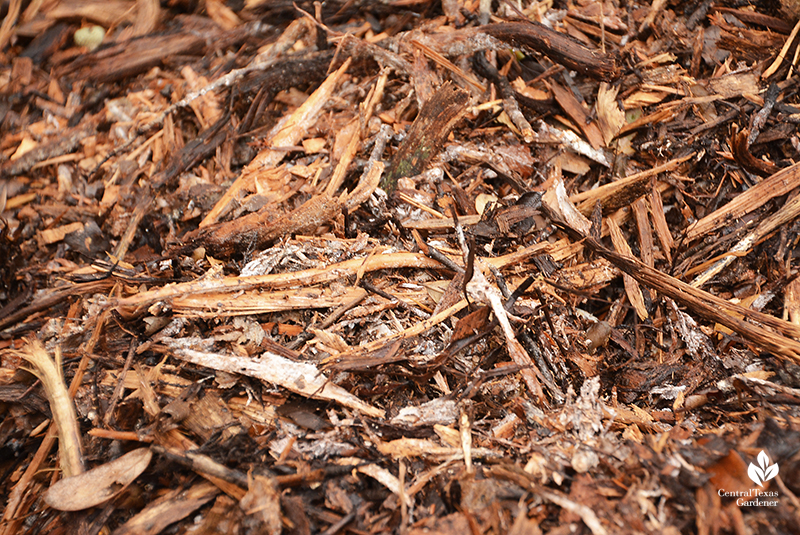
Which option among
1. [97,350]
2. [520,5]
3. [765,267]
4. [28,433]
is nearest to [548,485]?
[765,267]

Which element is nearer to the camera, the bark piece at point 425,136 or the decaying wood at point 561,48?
the bark piece at point 425,136

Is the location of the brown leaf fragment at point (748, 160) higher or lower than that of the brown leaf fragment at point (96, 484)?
higher

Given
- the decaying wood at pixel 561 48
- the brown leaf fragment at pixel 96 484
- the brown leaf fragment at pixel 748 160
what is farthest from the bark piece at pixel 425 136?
the brown leaf fragment at pixel 96 484

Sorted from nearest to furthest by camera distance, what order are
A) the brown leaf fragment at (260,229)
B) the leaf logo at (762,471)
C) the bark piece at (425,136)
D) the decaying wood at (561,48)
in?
the leaf logo at (762,471) < the brown leaf fragment at (260,229) < the bark piece at (425,136) < the decaying wood at (561,48)

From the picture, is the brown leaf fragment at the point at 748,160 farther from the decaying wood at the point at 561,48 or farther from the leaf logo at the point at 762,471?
the leaf logo at the point at 762,471

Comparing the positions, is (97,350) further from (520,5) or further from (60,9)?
(520,5)

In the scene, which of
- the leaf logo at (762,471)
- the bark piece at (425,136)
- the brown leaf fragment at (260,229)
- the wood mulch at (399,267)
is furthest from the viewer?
the bark piece at (425,136)

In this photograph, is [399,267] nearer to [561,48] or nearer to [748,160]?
[561,48]

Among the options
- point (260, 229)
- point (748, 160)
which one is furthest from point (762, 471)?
point (260, 229)
